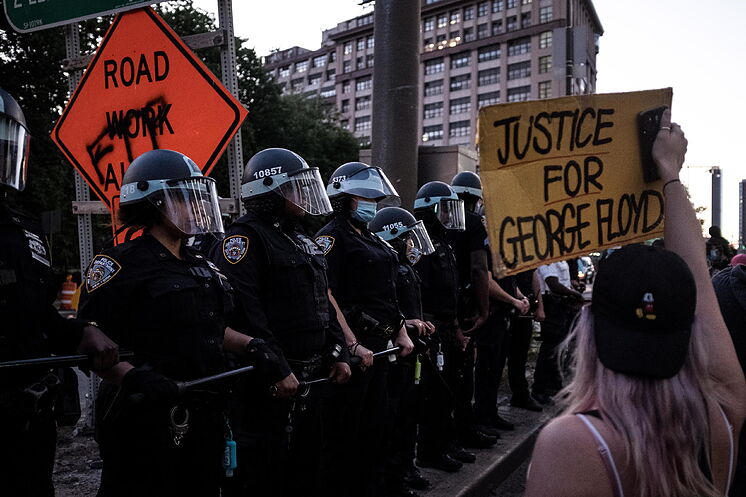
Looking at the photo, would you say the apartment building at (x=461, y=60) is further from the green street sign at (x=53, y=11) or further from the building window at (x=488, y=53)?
the green street sign at (x=53, y=11)

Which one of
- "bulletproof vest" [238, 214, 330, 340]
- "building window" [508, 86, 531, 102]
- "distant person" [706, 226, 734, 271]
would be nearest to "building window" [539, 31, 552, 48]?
"building window" [508, 86, 531, 102]

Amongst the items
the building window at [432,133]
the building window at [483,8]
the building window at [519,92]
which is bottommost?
the building window at [432,133]

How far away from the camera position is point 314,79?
396 ft

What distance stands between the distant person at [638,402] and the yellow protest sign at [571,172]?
2.34 ft

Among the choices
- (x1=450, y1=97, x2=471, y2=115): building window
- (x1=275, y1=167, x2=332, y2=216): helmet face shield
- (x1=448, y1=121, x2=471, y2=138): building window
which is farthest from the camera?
(x1=448, y1=121, x2=471, y2=138): building window

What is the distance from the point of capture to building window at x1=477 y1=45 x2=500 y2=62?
316 feet

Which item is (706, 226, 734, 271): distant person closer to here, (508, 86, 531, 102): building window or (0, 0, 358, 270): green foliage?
(0, 0, 358, 270): green foliage

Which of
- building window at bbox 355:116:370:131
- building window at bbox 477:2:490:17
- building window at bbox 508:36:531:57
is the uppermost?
building window at bbox 477:2:490:17

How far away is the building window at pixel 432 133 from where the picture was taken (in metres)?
103

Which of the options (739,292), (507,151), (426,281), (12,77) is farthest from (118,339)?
(12,77)

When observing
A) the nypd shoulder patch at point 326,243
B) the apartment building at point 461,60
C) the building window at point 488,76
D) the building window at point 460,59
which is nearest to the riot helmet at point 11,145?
the nypd shoulder patch at point 326,243

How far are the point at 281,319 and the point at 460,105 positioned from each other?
101m

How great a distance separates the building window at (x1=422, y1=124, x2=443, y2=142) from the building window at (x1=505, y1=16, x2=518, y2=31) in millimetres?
17168

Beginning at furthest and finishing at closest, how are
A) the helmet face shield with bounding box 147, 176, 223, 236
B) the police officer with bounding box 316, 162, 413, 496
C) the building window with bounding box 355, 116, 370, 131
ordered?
the building window with bounding box 355, 116, 370, 131
the police officer with bounding box 316, 162, 413, 496
the helmet face shield with bounding box 147, 176, 223, 236
